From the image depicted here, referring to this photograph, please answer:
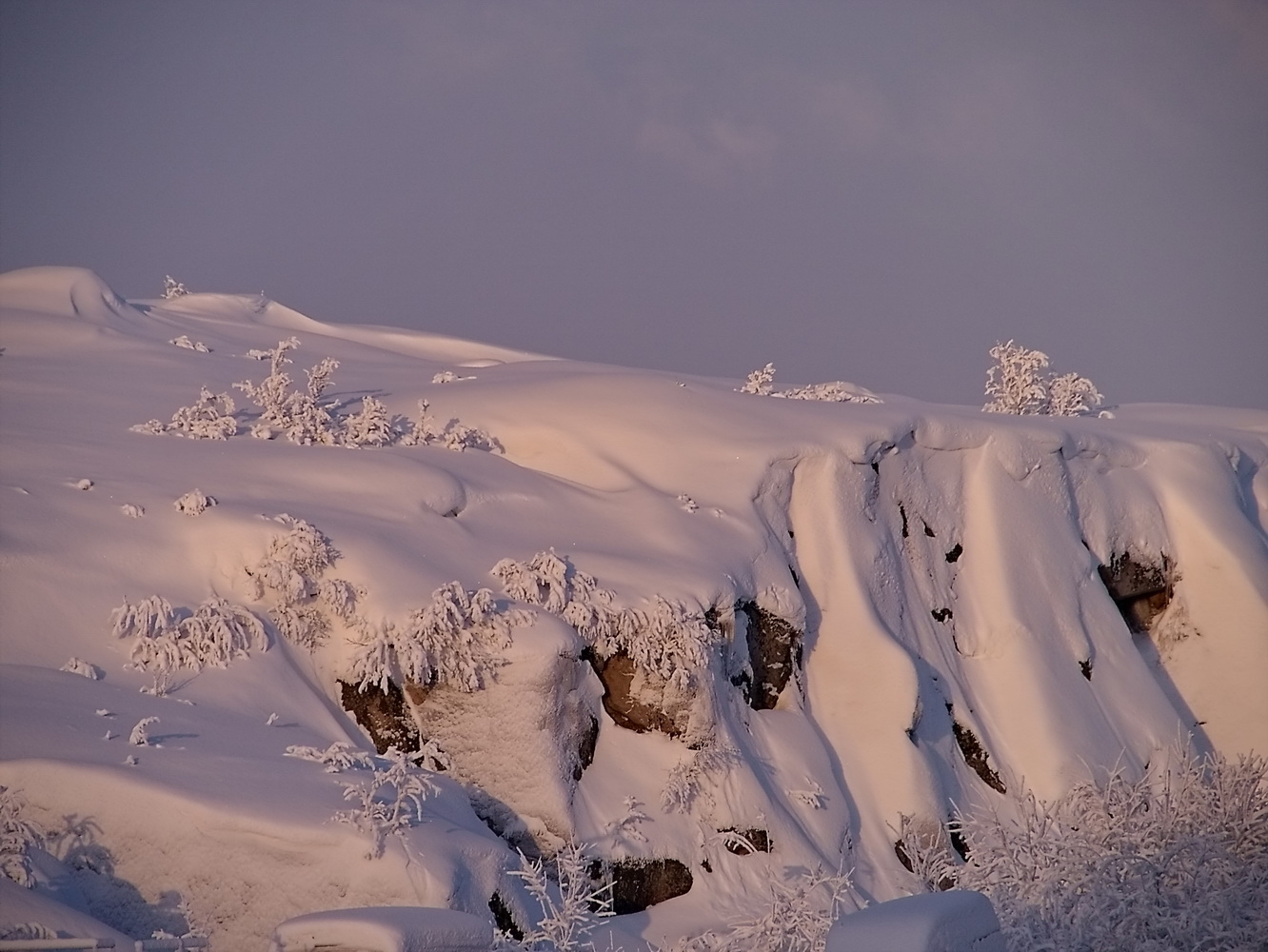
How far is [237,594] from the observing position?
37.8ft

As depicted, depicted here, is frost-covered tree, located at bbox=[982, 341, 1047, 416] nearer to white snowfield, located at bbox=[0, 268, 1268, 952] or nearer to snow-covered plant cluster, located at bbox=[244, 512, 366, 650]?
white snowfield, located at bbox=[0, 268, 1268, 952]

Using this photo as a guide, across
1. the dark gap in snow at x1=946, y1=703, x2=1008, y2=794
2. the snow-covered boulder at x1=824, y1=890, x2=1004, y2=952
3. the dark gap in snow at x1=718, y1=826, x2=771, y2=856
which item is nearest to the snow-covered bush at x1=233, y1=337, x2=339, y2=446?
the dark gap in snow at x1=718, y1=826, x2=771, y2=856

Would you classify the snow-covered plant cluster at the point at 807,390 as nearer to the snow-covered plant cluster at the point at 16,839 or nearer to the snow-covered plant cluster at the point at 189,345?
the snow-covered plant cluster at the point at 189,345

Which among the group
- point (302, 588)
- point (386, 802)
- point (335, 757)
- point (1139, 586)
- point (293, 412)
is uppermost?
point (293, 412)

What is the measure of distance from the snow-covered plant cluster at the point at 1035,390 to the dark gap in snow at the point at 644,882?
1567cm

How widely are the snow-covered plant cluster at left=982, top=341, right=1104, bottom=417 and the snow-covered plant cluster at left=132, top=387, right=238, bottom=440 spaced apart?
50.0 ft

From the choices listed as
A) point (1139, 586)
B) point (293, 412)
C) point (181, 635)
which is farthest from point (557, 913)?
point (1139, 586)

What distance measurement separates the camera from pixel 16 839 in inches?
319

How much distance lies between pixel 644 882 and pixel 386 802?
3069 millimetres

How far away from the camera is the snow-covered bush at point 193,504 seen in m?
11.9

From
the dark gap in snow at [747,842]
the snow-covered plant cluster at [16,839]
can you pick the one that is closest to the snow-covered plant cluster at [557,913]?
the dark gap in snow at [747,842]

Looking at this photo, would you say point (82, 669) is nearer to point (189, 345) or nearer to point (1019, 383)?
point (189, 345)

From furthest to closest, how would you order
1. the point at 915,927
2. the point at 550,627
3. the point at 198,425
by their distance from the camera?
the point at 198,425 → the point at 550,627 → the point at 915,927

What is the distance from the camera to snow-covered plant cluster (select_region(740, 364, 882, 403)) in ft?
69.6
